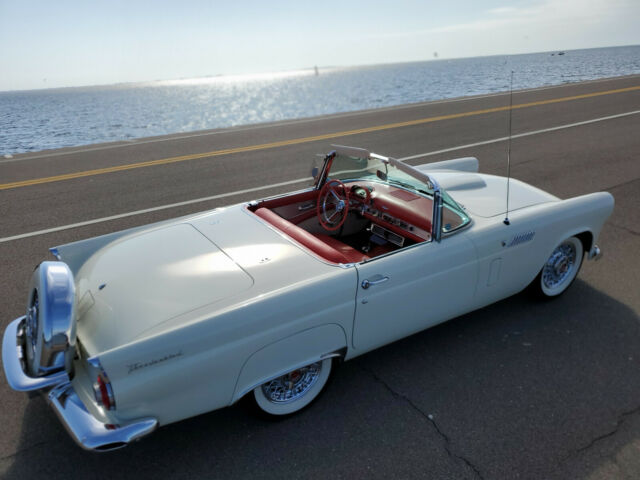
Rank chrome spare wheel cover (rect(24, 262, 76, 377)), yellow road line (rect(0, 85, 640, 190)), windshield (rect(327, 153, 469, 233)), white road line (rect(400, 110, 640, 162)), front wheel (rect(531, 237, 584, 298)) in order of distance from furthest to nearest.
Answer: white road line (rect(400, 110, 640, 162)) < yellow road line (rect(0, 85, 640, 190)) < front wheel (rect(531, 237, 584, 298)) < windshield (rect(327, 153, 469, 233)) < chrome spare wheel cover (rect(24, 262, 76, 377))

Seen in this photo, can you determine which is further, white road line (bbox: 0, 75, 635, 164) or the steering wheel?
white road line (bbox: 0, 75, 635, 164)

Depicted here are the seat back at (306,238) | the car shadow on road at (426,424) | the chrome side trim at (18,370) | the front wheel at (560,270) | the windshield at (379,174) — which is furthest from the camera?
the front wheel at (560,270)

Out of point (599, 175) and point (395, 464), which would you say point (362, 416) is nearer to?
point (395, 464)

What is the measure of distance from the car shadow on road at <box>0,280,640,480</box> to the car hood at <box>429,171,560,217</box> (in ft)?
3.61

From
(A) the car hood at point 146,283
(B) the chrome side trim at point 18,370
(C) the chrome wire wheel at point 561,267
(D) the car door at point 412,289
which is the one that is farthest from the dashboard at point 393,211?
(B) the chrome side trim at point 18,370

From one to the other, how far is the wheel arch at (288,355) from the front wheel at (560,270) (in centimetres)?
231

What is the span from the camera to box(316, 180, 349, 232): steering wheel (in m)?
4.43

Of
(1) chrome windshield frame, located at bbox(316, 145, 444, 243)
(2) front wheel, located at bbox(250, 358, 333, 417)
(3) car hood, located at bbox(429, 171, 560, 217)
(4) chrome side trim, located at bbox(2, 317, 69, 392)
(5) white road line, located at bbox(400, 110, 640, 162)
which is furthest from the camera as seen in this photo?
(5) white road line, located at bbox(400, 110, 640, 162)

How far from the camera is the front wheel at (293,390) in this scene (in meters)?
3.22

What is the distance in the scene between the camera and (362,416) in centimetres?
341

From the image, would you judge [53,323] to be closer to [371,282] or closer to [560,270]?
[371,282]

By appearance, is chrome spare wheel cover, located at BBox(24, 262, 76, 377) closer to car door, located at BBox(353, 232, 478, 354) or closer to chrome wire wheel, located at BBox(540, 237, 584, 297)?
car door, located at BBox(353, 232, 478, 354)

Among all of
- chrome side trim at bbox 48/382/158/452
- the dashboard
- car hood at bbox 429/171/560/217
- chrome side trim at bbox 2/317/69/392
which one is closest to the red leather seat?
the dashboard

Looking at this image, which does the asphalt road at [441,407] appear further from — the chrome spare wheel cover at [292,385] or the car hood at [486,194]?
the car hood at [486,194]
